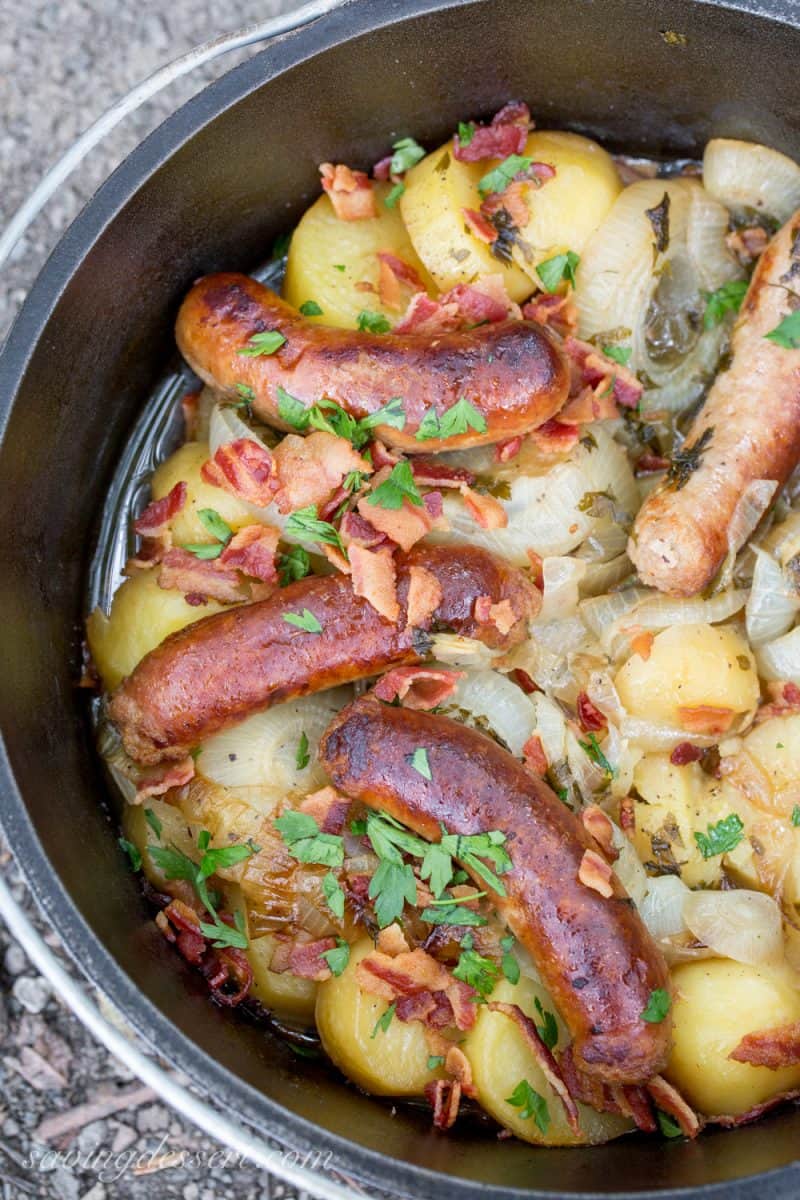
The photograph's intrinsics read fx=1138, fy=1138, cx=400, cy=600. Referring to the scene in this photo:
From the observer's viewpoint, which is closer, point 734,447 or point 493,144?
point 734,447

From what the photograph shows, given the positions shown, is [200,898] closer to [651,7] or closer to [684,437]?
[684,437]

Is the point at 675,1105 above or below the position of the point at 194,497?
below

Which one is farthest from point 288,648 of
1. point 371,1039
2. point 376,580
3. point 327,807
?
point 371,1039

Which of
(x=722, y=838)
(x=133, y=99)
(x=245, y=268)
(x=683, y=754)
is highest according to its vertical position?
(x=133, y=99)

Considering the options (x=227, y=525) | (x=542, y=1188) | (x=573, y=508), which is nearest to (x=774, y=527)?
(x=573, y=508)

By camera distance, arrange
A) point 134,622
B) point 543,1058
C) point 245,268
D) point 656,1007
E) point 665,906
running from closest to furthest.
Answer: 1. point 656,1007
2. point 543,1058
3. point 665,906
4. point 134,622
5. point 245,268

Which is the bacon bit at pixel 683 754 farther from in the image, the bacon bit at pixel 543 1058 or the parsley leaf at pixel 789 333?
the parsley leaf at pixel 789 333

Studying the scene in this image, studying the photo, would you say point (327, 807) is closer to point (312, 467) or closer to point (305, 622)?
point (305, 622)

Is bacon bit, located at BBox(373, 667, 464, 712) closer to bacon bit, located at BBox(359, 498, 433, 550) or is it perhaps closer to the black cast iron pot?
bacon bit, located at BBox(359, 498, 433, 550)
